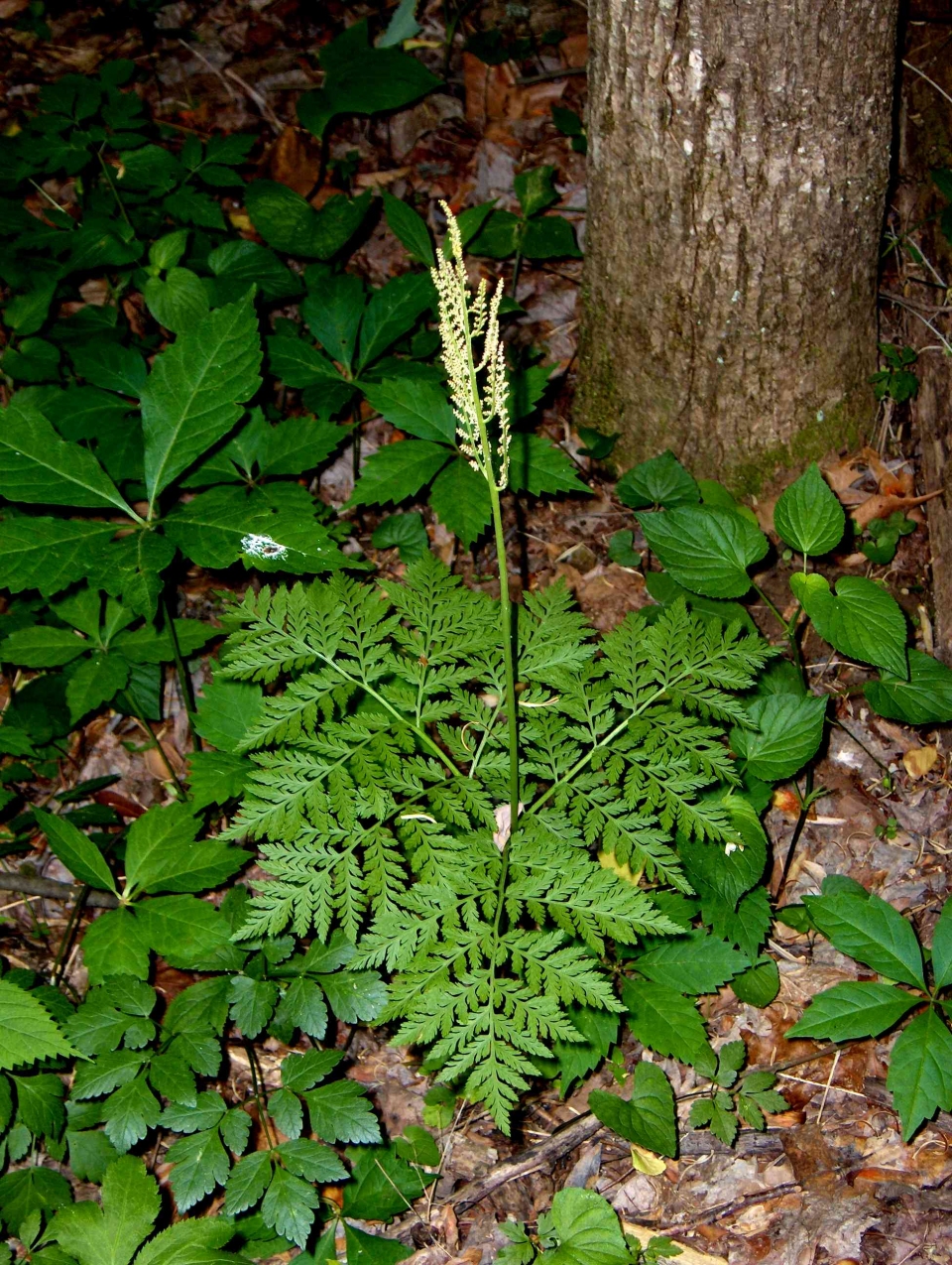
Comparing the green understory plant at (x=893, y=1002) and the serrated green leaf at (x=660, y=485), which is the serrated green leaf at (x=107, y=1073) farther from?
the serrated green leaf at (x=660, y=485)

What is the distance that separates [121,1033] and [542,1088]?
3.34 feet

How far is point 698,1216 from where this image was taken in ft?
7.44

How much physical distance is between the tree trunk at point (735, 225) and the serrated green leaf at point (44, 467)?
155cm

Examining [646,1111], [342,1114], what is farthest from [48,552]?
[646,1111]

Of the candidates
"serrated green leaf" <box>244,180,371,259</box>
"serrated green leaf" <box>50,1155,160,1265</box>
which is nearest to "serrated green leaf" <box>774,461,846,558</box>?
"serrated green leaf" <box>244,180,371,259</box>

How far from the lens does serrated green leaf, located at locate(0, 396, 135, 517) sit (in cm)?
251

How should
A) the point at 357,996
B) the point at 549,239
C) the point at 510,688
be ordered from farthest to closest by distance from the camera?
the point at 549,239, the point at 357,996, the point at 510,688

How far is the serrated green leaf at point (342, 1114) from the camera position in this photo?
2.22 meters

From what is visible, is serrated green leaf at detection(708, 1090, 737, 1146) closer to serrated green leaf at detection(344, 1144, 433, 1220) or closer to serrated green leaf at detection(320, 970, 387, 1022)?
serrated green leaf at detection(344, 1144, 433, 1220)

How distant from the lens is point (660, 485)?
2.97 meters

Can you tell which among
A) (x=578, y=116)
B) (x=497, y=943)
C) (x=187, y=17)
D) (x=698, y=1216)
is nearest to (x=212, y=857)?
(x=497, y=943)

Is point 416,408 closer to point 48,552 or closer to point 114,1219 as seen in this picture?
point 48,552

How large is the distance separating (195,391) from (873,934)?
210cm

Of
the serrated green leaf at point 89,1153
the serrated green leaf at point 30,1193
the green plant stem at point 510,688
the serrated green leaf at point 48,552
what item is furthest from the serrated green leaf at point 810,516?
the serrated green leaf at point 30,1193
